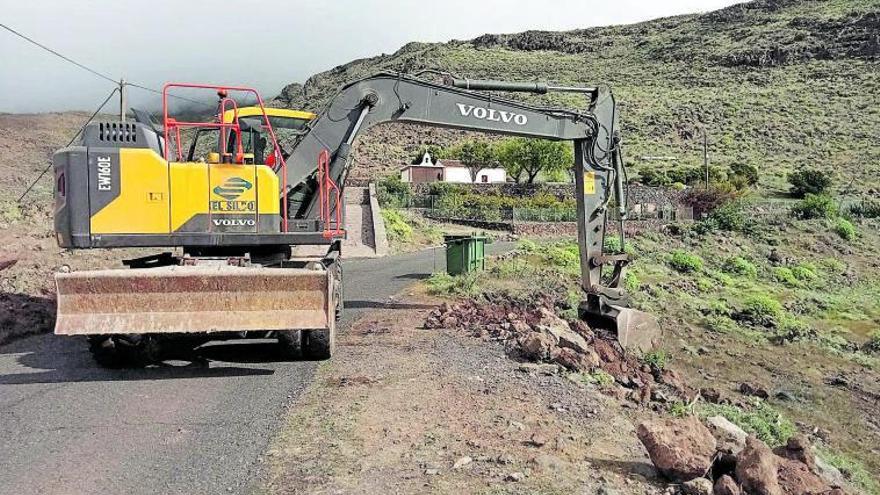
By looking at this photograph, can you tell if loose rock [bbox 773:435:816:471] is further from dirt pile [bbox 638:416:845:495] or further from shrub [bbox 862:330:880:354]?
shrub [bbox 862:330:880:354]

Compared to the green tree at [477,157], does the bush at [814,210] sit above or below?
below

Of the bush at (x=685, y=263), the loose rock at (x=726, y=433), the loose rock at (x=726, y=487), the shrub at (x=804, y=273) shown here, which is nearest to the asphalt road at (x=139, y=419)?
the loose rock at (x=726, y=487)

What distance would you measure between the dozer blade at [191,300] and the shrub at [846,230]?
34.3 m

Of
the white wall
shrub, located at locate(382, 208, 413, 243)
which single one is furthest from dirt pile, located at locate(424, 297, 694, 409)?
the white wall

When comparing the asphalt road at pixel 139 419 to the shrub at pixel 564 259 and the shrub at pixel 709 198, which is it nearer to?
the shrub at pixel 564 259

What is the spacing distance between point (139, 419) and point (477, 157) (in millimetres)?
71247

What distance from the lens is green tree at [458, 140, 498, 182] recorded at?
7706cm

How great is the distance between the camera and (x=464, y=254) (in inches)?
818

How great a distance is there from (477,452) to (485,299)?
9.72 m

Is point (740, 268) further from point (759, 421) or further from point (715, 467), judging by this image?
point (715, 467)

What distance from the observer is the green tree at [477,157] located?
77.1m

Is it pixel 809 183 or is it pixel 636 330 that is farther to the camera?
pixel 809 183

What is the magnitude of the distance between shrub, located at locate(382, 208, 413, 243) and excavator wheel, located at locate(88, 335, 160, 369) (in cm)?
2498

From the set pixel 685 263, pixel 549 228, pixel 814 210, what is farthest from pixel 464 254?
pixel 814 210
